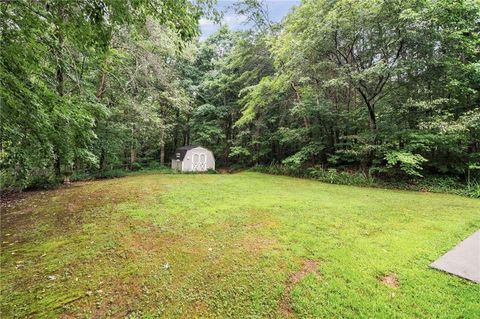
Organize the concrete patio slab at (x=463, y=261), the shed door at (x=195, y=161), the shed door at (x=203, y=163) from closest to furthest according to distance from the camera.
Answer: the concrete patio slab at (x=463, y=261) < the shed door at (x=195, y=161) < the shed door at (x=203, y=163)

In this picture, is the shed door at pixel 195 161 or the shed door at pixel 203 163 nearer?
the shed door at pixel 195 161

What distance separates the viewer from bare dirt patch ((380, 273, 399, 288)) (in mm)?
2645

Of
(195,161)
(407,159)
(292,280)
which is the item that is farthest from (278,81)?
(292,280)

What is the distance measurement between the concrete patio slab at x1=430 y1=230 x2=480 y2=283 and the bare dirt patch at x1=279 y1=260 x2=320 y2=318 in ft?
5.00

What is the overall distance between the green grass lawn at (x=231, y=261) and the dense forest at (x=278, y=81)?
1857mm

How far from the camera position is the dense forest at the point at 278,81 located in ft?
10.2

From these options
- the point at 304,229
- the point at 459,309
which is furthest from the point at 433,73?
the point at 459,309

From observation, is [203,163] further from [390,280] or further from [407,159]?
[390,280]

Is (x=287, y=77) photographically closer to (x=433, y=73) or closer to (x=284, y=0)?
(x=284, y=0)

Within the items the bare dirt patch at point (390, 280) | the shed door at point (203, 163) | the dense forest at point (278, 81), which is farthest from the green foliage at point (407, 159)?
the shed door at point (203, 163)

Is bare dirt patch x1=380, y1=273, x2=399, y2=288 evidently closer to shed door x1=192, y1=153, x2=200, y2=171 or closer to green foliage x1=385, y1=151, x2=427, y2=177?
green foliage x1=385, y1=151, x2=427, y2=177

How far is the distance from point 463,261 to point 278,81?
9578 millimetres

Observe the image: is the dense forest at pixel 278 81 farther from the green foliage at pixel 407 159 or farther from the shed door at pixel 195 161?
the shed door at pixel 195 161

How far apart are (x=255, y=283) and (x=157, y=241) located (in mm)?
1754
